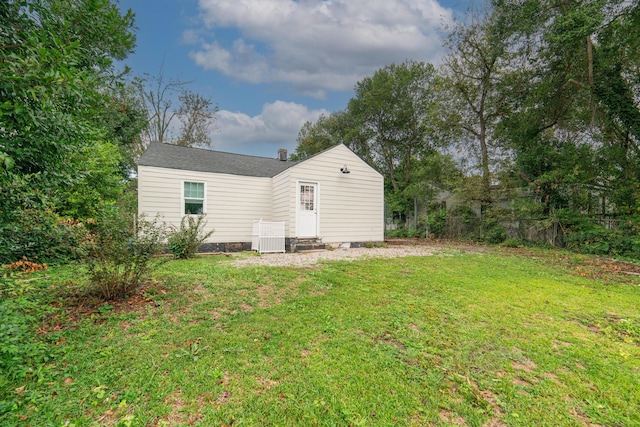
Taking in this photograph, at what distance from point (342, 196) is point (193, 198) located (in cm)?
537

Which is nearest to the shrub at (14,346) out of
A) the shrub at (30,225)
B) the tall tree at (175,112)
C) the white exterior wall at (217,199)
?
the shrub at (30,225)

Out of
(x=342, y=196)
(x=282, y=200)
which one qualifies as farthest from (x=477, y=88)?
(x=282, y=200)

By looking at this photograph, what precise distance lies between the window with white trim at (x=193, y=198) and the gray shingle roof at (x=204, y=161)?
1.85ft

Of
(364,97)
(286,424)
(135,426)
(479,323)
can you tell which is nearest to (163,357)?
(135,426)

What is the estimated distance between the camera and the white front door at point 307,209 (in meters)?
9.24

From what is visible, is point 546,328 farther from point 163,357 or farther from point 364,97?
point 364,97

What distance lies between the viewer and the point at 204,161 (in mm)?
9922

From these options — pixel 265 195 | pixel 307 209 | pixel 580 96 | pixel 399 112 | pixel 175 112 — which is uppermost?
pixel 399 112

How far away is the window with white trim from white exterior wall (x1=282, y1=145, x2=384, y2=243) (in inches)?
123

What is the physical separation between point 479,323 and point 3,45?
4.84 m

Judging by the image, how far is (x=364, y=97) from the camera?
21.7 meters

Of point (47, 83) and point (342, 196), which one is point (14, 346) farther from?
point (342, 196)

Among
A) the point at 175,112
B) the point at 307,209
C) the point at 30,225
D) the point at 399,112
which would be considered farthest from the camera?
the point at 399,112

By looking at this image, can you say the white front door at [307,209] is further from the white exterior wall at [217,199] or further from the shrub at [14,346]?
the shrub at [14,346]
